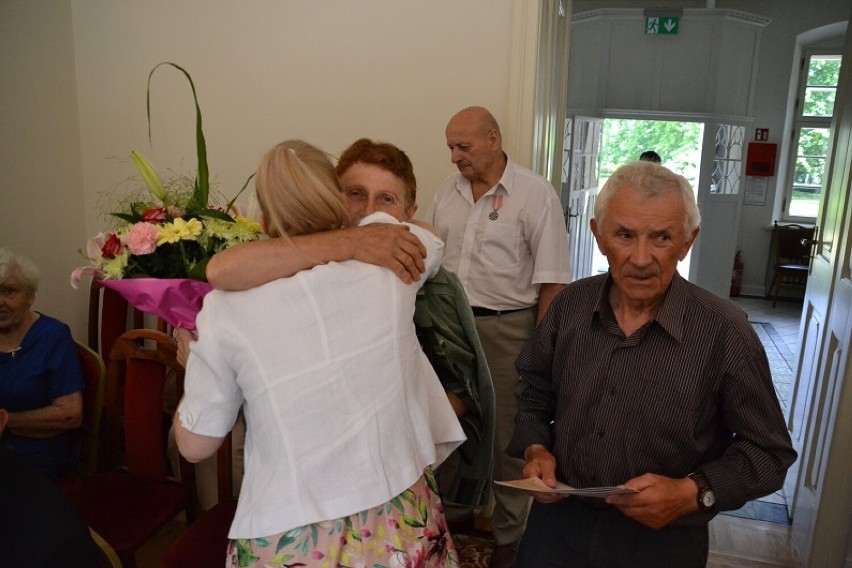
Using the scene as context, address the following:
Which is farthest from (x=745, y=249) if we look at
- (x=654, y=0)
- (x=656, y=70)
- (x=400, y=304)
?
(x=400, y=304)

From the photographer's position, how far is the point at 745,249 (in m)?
8.02

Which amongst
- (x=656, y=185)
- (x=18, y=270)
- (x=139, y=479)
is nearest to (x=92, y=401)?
(x=139, y=479)

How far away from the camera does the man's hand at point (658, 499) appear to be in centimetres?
115

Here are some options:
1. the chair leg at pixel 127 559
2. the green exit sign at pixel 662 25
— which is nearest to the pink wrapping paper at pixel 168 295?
the chair leg at pixel 127 559

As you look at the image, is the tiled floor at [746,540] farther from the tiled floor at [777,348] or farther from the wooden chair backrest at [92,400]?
the wooden chair backrest at [92,400]

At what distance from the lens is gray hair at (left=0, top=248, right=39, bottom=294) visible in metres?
2.17

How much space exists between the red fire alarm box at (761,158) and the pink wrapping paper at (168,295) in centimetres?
787

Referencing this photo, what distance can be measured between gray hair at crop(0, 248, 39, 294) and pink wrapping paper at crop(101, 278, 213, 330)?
1.09 metres

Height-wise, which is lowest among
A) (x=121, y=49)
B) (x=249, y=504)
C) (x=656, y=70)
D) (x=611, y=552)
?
(x=611, y=552)

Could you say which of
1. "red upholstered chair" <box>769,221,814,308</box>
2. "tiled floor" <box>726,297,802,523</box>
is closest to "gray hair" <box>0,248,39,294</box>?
"tiled floor" <box>726,297,802,523</box>

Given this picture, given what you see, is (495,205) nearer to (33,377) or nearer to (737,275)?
(33,377)

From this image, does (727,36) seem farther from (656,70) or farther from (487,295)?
(487,295)

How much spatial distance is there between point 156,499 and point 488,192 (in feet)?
5.29

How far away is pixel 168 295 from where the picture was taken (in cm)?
129
